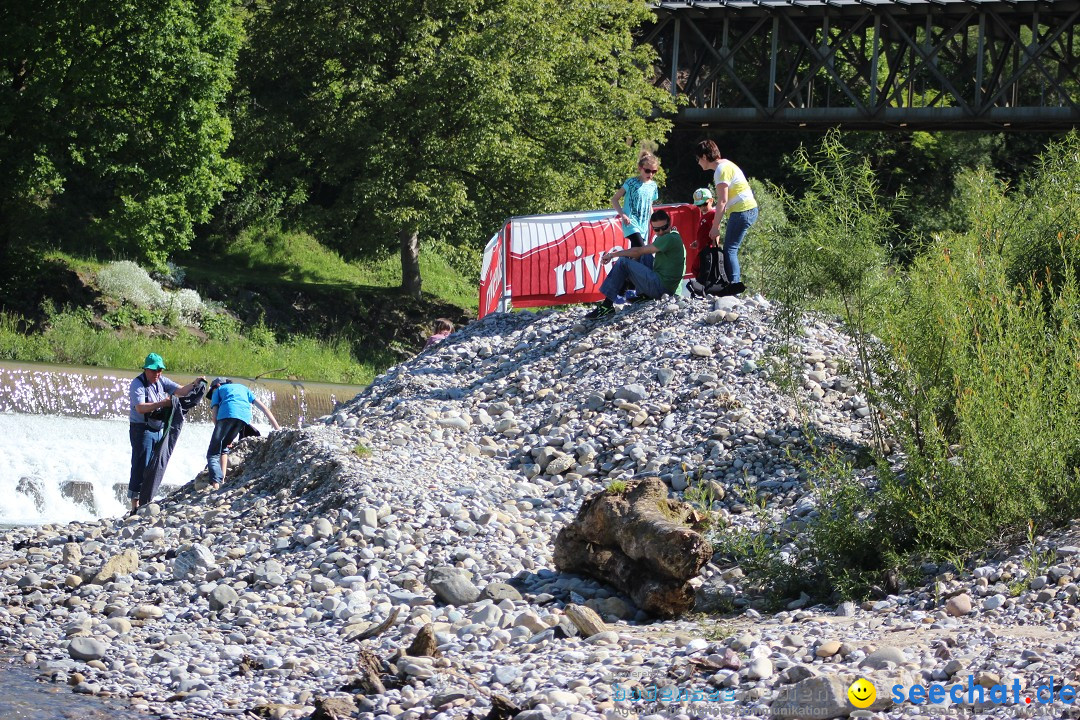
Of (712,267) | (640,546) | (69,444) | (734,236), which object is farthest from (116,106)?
(640,546)

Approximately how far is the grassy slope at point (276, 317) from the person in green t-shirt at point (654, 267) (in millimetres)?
14218

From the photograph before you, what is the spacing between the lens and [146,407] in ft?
45.1

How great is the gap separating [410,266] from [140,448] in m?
23.0

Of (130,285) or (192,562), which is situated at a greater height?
(130,285)

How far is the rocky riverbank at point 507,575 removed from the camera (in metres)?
7.54

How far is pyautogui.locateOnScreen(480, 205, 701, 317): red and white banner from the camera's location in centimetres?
1753

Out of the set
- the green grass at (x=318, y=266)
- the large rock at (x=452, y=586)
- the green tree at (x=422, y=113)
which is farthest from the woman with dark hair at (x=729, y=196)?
the green grass at (x=318, y=266)

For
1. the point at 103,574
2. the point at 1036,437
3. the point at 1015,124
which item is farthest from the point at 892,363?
the point at 1015,124

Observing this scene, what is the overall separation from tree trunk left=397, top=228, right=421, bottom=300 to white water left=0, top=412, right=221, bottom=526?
16.7 m

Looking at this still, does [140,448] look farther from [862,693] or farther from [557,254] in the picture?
[862,693]

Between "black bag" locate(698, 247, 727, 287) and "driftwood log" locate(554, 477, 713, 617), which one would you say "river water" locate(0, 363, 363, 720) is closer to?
"black bag" locate(698, 247, 727, 287)

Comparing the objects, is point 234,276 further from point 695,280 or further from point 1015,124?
point 1015,124

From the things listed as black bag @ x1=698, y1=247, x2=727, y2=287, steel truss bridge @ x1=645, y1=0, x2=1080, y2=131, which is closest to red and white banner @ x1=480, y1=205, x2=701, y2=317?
black bag @ x1=698, y1=247, x2=727, y2=287

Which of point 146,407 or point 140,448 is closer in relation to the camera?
point 146,407
